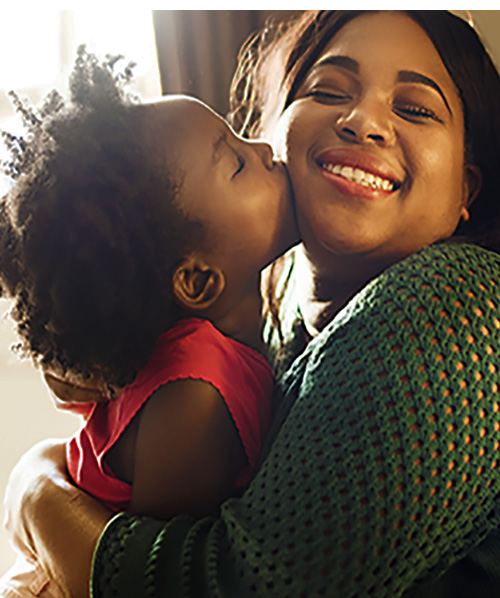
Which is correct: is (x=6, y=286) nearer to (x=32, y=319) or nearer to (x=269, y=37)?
(x=32, y=319)

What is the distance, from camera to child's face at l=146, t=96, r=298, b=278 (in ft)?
2.26

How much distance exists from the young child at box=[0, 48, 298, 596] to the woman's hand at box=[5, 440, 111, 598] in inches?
0.9

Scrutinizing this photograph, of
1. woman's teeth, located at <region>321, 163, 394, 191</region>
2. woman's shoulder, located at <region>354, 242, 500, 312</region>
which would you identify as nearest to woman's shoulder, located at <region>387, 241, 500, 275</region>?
woman's shoulder, located at <region>354, 242, 500, 312</region>

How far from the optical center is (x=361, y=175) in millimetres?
714

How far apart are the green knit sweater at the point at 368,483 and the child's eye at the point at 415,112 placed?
21cm

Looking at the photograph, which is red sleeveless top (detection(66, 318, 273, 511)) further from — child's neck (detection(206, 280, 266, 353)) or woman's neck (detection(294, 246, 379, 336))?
woman's neck (detection(294, 246, 379, 336))

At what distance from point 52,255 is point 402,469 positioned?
1.13 feet

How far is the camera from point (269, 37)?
0.98 meters

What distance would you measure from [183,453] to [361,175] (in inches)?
13.1

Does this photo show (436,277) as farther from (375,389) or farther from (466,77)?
(466,77)

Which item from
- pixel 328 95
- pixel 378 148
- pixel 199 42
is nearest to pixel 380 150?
pixel 378 148

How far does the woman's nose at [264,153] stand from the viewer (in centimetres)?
74

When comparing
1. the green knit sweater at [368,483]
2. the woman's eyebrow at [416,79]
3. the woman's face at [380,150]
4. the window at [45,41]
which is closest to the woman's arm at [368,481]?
the green knit sweater at [368,483]

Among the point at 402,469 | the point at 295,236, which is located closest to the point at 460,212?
the point at 295,236
